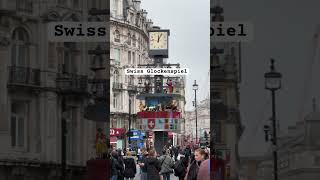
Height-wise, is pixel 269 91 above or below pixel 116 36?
below

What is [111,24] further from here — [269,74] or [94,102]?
[269,74]

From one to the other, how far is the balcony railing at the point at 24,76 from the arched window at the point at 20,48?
0.13ft

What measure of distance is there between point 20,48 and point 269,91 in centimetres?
164

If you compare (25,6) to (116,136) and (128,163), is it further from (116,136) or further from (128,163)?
(128,163)

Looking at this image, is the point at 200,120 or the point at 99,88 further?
the point at 200,120

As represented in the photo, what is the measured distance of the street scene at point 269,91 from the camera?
436 centimetres

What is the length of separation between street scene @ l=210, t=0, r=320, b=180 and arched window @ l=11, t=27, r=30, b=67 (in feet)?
3.98

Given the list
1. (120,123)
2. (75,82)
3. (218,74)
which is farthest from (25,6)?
(218,74)

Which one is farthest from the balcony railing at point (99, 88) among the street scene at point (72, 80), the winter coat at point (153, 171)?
the winter coat at point (153, 171)

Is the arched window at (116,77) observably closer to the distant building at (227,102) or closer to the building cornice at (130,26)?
the building cornice at (130,26)

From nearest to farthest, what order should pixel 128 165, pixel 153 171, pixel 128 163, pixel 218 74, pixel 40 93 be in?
pixel 40 93 → pixel 218 74 → pixel 128 163 → pixel 128 165 → pixel 153 171

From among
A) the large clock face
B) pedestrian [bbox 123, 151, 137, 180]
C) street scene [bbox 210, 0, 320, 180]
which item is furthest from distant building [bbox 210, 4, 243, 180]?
pedestrian [bbox 123, 151, 137, 180]

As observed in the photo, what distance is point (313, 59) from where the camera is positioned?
4410mm

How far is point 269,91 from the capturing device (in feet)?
14.5
